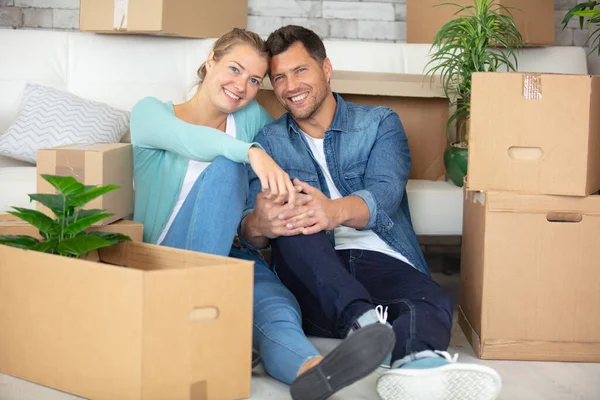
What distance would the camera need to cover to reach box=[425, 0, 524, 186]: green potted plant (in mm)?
2479

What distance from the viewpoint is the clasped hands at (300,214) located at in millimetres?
1922

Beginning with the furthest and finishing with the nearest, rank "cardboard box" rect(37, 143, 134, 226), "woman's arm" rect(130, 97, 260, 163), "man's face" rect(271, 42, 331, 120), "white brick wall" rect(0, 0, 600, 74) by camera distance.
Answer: "white brick wall" rect(0, 0, 600, 74) → "man's face" rect(271, 42, 331, 120) → "woman's arm" rect(130, 97, 260, 163) → "cardboard box" rect(37, 143, 134, 226)

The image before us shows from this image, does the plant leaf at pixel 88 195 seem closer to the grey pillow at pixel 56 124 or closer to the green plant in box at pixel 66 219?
the green plant in box at pixel 66 219

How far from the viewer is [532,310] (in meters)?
1.95

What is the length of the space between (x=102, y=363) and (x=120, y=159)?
0.59m

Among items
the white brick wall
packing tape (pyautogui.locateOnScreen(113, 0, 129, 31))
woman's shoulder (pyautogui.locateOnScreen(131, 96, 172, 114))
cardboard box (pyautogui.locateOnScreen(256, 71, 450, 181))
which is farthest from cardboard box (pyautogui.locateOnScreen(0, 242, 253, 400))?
the white brick wall

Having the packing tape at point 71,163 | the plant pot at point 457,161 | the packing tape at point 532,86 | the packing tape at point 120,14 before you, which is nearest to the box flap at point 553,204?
the packing tape at point 532,86

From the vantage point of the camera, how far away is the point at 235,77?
7.04 feet

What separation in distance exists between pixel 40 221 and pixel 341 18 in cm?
211

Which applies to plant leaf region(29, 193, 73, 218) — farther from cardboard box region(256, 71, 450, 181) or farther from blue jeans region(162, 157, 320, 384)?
cardboard box region(256, 71, 450, 181)

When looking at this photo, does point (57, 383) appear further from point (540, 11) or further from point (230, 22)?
point (540, 11)

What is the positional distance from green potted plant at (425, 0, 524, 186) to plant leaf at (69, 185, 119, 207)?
1262mm

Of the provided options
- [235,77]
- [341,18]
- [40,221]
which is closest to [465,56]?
[235,77]

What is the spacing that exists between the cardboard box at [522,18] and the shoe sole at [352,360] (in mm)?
1677
